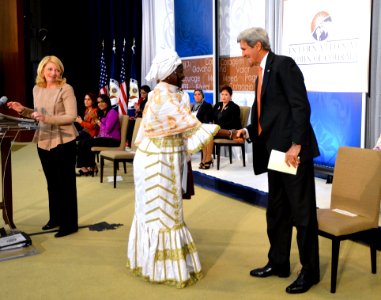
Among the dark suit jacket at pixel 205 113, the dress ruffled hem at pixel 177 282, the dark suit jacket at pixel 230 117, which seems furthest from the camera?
the dark suit jacket at pixel 205 113

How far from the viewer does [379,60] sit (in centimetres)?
554

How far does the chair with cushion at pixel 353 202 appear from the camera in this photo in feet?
10.5

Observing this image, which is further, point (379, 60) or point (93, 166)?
point (93, 166)

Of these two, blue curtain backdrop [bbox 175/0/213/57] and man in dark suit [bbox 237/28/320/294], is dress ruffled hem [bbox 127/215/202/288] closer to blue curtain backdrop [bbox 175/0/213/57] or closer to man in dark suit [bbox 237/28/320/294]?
man in dark suit [bbox 237/28/320/294]

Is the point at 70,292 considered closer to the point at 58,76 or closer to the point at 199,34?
the point at 58,76

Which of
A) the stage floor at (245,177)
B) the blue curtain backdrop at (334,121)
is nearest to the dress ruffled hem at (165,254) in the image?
the stage floor at (245,177)

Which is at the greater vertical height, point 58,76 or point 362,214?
point 58,76

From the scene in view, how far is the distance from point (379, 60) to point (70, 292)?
13.5ft

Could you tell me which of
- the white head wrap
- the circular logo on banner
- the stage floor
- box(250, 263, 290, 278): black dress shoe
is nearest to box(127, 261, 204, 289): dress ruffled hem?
box(250, 263, 290, 278): black dress shoe

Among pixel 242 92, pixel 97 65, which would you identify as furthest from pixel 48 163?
pixel 97 65

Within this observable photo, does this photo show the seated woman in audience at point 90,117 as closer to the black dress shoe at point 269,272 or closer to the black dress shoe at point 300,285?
the black dress shoe at point 269,272

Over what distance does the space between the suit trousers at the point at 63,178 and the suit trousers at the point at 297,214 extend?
1.93 metres

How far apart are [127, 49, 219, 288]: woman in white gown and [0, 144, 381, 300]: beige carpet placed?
19 centimetres

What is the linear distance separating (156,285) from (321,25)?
14.0 ft
